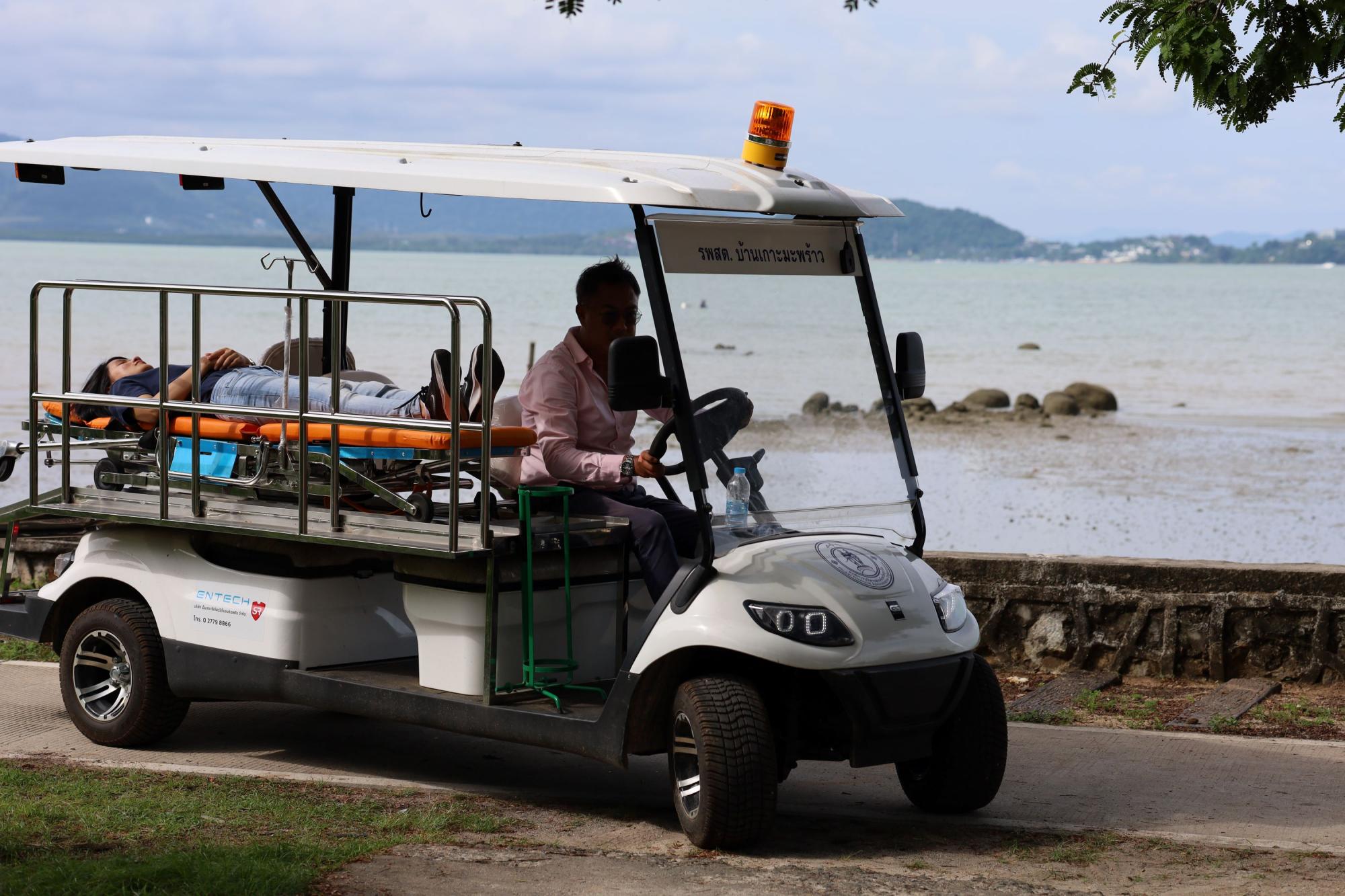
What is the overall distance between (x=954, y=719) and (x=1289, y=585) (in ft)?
10.3

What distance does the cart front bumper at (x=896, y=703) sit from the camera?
5.68 m

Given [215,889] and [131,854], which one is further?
[131,854]

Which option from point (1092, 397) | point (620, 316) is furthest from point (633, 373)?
point (1092, 397)

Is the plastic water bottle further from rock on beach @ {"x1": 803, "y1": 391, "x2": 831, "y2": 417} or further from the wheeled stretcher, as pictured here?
the wheeled stretcher

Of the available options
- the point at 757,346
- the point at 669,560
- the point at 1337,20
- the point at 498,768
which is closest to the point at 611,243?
the point at 757,346

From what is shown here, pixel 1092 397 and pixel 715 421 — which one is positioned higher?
pixel 715 421

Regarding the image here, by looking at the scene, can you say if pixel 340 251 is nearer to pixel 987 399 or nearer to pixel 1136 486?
pixel 1136 486

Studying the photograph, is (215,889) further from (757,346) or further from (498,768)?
(757,346)

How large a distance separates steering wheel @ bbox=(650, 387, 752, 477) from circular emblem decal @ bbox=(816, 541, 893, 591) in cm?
50

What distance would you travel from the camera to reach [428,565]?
637cm

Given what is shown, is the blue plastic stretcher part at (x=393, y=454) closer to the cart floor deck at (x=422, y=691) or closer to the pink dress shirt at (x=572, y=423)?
the pink dress shirt at (x=572, y=423)

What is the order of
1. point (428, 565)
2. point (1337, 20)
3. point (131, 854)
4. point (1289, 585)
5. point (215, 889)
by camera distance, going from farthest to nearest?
point (1289, 585) → point (428, 565) → point (1337, 20) → point (131, 854) → point (215, 889)

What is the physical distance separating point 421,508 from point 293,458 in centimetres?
70

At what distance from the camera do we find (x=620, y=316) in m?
6.64
